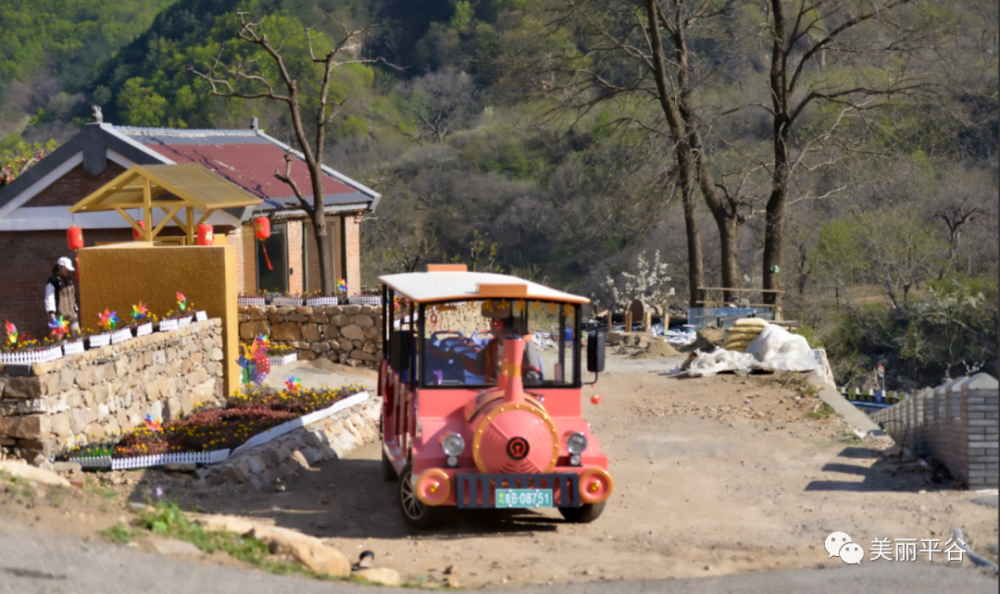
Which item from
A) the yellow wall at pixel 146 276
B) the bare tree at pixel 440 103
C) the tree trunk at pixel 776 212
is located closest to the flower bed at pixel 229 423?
the yellow wall at pixel 146 276

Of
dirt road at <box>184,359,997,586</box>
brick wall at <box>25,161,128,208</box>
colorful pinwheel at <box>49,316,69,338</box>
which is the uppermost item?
brick wall at <box>25,161,128,208</box>

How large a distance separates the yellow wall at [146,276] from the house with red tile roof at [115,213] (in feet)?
11.6

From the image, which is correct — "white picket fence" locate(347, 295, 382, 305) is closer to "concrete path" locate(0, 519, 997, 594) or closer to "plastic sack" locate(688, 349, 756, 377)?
"plastic sack" locate(688, 349, 756, 377)

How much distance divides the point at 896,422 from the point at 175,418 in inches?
336

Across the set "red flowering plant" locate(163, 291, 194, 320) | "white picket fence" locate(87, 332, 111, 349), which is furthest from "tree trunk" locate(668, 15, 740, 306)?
"white picket fence" locate(87, 332, 111, 349)

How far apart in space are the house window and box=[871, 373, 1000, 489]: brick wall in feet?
46.8

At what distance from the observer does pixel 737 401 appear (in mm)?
13797

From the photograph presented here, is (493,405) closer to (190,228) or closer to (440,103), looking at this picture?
(190,228)

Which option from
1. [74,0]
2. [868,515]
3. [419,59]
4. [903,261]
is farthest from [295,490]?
[74,0]

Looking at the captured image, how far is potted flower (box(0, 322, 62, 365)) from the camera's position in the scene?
8.88 meters

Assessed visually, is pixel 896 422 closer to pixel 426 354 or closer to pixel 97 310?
pixel 426 354

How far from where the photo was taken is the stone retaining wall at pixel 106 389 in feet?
29.5

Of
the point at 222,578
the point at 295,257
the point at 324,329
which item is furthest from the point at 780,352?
the point at 222,578

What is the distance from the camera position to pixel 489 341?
8.05 metres
